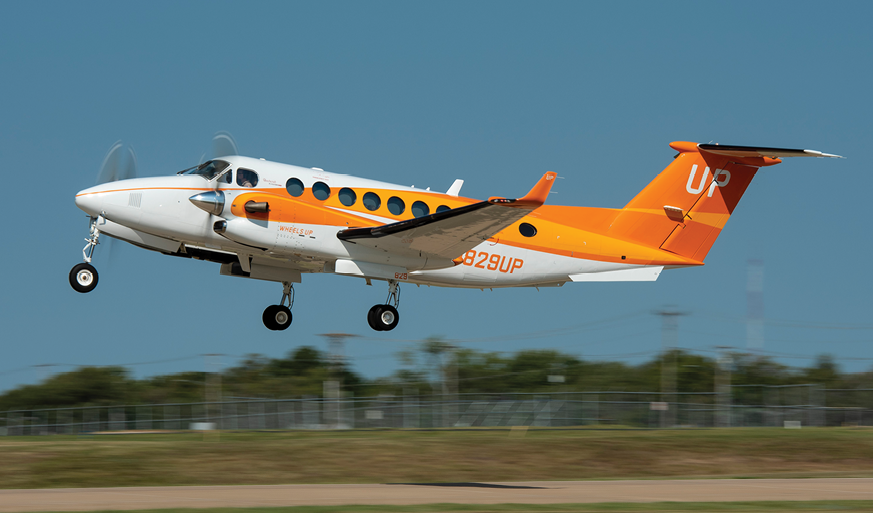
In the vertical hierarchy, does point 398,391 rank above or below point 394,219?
below

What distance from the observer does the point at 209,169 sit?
18.8 m

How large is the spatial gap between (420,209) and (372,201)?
1164 mm

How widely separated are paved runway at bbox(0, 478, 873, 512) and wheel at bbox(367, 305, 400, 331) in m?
4.87

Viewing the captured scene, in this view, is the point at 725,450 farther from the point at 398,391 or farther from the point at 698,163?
the point at 398,391

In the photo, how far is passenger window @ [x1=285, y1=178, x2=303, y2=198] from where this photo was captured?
747 inches

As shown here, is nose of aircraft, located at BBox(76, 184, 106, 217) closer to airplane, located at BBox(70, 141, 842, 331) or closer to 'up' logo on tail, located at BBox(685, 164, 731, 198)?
airplane, located at BBox(70, 141, 842, 331)

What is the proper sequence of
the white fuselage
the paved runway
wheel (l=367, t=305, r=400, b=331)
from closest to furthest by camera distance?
the paved runway
the white fuselage
wheel (l=367, t=305, r=400, b=331)

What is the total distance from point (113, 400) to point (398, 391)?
1624 centimetres

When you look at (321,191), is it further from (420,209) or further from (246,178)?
(420,209)

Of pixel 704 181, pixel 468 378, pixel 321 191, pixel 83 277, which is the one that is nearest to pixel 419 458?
pixel 321 191

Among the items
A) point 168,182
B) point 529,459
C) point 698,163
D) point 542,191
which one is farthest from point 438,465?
point 698,163

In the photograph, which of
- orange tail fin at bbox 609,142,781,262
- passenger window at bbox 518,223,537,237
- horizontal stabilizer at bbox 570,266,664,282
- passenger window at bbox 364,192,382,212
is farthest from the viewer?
orange tail fin at bbox 609,142,781,262

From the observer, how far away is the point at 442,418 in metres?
25.3

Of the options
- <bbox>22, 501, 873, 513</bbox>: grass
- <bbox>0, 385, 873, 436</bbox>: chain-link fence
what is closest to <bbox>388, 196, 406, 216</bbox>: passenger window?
<bbox>0, 385, 873, 436</bbox>: chain-link fence
